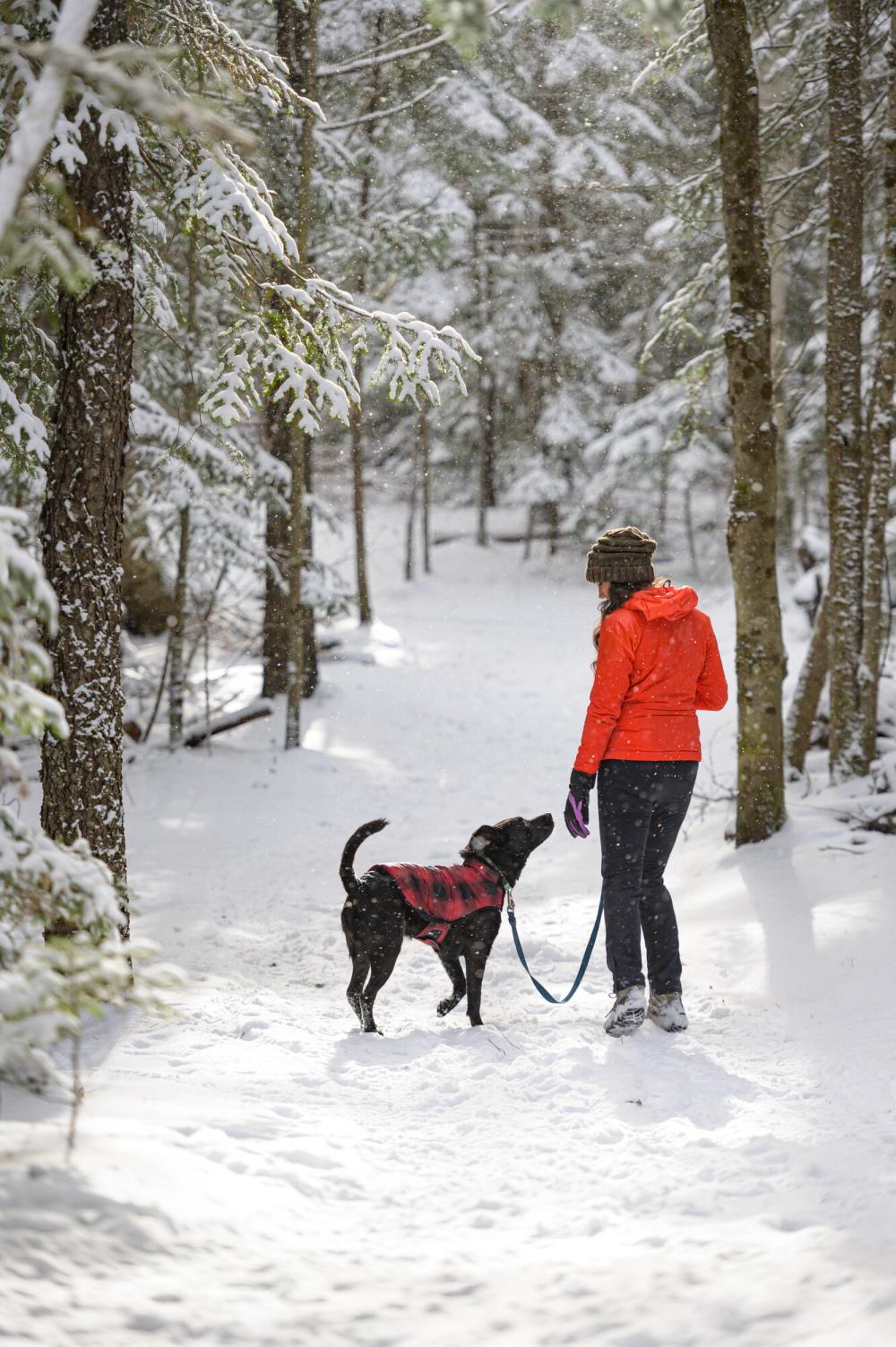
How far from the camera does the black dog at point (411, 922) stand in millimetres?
4961

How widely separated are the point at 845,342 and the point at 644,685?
4.65m

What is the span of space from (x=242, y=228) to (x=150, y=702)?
29.1 ft

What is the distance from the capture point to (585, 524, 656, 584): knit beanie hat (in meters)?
4.96

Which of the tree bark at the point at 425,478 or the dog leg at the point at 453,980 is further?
the tree bark at the point at 425,478

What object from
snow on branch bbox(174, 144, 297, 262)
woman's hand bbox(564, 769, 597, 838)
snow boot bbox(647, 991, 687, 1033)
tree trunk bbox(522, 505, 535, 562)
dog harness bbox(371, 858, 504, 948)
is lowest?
Result: snow boot bbox(647, 991, 687, 1033)

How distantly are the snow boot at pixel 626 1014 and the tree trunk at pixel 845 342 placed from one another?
4084 millimetres

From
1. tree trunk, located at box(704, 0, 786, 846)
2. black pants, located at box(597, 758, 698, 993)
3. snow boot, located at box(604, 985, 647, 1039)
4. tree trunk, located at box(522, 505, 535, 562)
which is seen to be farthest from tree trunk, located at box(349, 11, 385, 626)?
tree trunk, located at box(522, 505, 535, 562)

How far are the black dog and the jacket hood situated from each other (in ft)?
4.01

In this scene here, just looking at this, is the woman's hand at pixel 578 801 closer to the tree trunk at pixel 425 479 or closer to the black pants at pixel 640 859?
the black pants at pixel 640 859

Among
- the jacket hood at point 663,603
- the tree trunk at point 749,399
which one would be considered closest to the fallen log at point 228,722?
the tree trunk at point 749,399

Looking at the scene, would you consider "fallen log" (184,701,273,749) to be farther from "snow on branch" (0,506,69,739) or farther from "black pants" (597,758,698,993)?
"snow on branch" (0,506,69,739)

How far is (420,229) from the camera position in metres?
13.6

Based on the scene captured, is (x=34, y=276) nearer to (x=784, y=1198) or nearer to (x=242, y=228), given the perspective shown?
(x=242, y=228)

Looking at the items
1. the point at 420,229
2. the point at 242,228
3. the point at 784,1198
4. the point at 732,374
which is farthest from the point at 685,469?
the point at 784,1198
